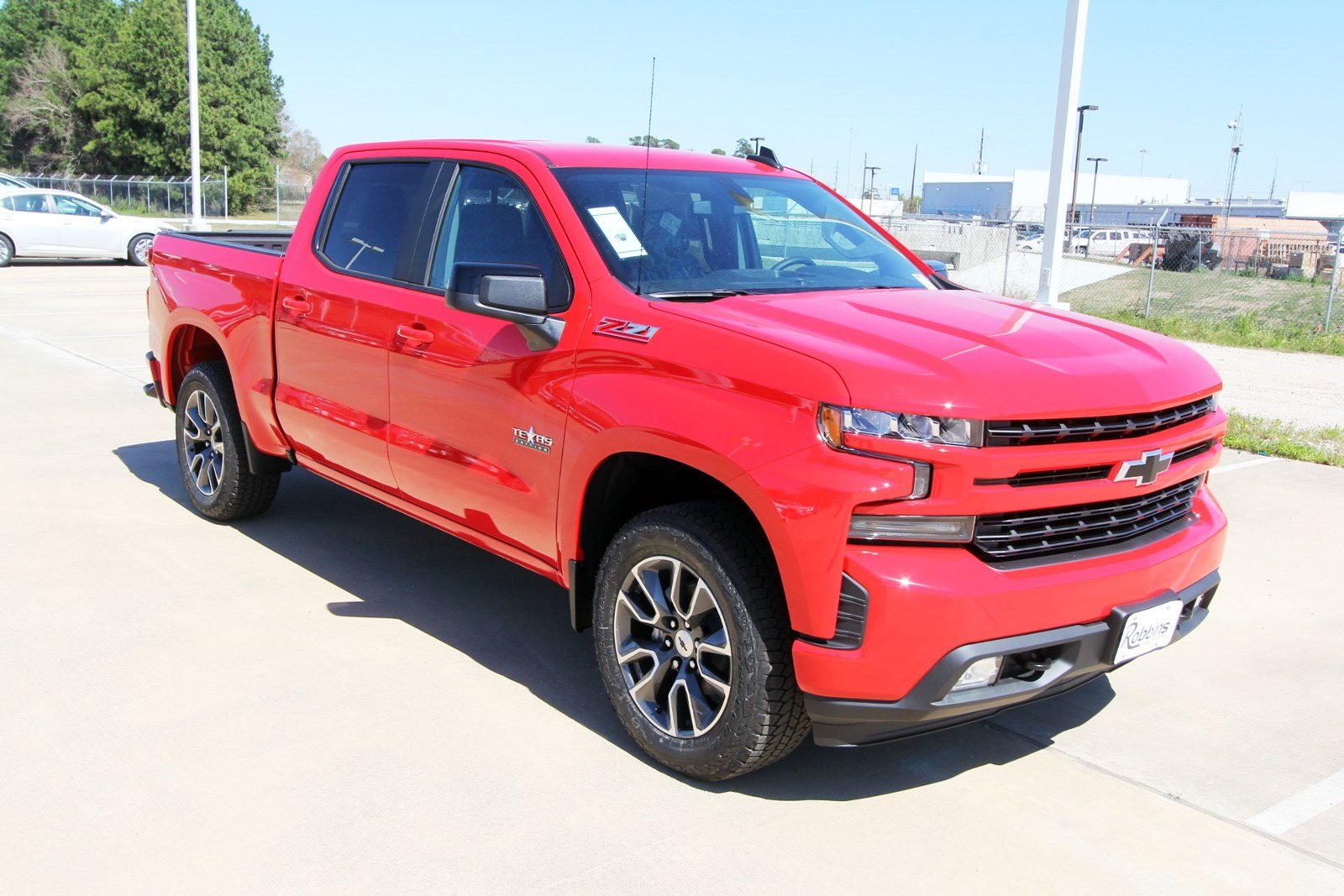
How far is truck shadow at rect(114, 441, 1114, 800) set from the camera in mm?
3797

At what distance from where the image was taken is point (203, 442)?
20.5ft

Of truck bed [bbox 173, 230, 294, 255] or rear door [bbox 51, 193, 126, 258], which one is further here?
rear door [bbox 51, 193, 126, 258]

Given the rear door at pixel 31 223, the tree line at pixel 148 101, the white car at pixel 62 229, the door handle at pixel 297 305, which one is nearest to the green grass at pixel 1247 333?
the door handle at pixel 297 305

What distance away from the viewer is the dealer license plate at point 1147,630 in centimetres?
335

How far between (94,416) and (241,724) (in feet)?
19.3

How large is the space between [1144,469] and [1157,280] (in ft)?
81.7

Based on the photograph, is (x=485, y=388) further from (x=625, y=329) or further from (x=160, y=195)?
(x=160, y=195)

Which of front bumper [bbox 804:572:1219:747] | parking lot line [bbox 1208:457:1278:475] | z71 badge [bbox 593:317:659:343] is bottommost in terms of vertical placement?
parking lot line [bbox 1208:457:1278:475]

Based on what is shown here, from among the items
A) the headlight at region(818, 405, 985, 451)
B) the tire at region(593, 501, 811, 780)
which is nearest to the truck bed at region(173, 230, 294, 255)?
the tire at region(593, 501, 811, 780)

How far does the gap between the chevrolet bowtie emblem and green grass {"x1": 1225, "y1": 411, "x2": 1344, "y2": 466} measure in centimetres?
577

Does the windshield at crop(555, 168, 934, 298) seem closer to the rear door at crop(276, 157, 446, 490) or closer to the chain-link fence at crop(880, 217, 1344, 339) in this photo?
the rear door at crop(276, 157, 446, 490)

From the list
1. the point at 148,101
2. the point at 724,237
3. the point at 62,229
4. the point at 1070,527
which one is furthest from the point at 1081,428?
the point at 148,101

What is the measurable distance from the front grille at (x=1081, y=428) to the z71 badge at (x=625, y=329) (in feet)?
3.58

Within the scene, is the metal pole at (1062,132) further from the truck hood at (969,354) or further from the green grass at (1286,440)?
the truck hood at (969,354)
